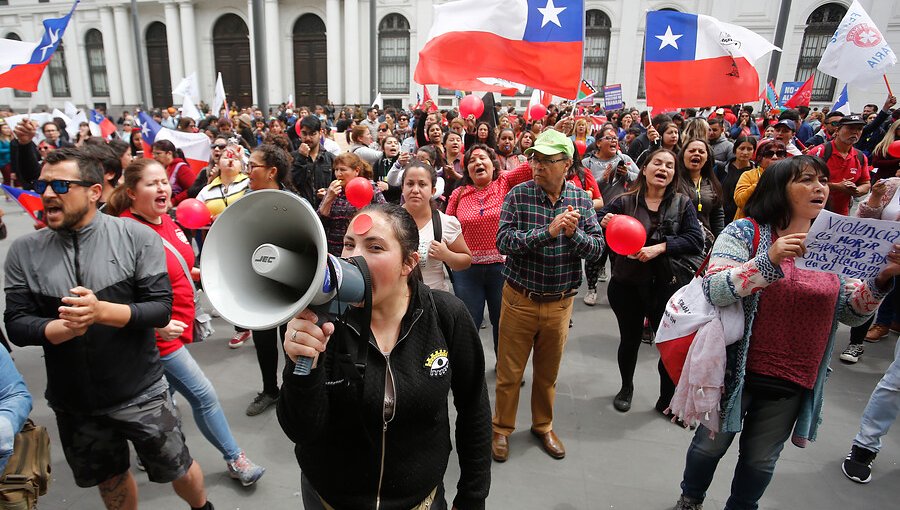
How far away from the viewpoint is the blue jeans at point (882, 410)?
3105 millimetres

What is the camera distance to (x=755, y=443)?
2.37 metres

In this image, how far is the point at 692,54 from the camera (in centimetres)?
487

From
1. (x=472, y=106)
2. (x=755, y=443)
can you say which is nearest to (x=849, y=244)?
(x=755, y=443)

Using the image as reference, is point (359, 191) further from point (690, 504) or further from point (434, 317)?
point (690, 504)

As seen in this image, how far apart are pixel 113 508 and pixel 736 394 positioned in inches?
112

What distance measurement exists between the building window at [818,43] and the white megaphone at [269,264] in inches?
1079

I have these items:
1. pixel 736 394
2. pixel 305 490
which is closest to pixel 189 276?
pixel 305 490

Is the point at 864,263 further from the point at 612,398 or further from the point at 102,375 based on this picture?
the point at 102,375

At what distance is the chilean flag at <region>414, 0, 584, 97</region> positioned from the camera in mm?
4227

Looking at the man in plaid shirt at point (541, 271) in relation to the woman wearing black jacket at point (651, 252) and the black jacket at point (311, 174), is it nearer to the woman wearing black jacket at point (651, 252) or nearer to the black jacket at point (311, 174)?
the woman wearing black jacket at point (651, 252)

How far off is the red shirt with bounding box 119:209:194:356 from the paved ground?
3.09 feet

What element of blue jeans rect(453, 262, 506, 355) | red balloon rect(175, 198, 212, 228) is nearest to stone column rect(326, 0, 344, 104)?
red balloon rect(175, 198, 212, 228)

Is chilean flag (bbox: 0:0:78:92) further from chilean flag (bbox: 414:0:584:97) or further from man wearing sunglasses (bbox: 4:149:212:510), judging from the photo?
man wearing sunglasses (bbox: 4:149:212:510)

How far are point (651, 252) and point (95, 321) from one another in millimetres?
3197
